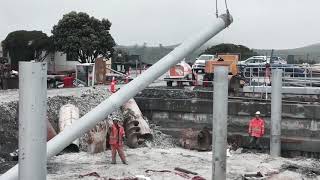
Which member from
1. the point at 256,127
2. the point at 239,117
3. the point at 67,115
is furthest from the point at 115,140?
the point at 239,117

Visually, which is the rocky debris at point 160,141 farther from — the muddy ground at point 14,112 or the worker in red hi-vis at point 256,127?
the worker in red hi-vis at point 256,127

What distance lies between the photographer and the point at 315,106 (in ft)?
60.3

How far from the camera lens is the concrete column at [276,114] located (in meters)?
17.7

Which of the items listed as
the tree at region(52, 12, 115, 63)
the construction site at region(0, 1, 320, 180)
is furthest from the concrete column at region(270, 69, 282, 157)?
the tree at region(52, 12, 115, 63)

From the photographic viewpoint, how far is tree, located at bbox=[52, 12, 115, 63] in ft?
163

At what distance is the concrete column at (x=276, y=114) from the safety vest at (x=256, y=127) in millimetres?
376

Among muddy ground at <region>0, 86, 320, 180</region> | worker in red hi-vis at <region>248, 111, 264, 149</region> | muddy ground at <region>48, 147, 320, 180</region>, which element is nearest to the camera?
muddy ground at <region>48, 147, 320, 180</region>

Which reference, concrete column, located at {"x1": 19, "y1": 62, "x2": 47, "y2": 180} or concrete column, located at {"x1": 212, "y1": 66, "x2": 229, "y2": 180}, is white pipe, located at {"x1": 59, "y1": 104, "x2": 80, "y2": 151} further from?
concrete column, located at {"x1": 19, "y1": 62, "x2": 47, "y2": 180}

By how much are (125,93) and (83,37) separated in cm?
4202

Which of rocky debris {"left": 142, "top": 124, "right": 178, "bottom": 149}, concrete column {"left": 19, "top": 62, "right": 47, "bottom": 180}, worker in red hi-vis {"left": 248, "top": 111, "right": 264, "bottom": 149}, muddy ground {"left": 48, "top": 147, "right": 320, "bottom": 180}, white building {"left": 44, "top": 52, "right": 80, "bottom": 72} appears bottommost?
muddy ground {"left": 48, "top": 147, "right": 320, "bottom": 180}

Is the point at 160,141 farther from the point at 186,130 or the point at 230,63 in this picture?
the point at 230,63

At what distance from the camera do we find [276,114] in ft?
58.2

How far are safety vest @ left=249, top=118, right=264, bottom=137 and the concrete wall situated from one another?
2.50ft

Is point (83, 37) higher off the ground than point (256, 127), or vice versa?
point (83, 37)
